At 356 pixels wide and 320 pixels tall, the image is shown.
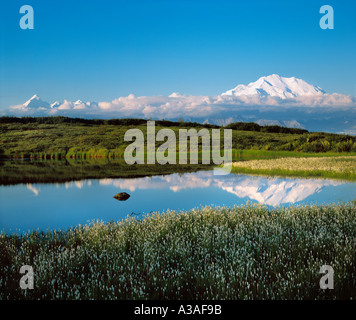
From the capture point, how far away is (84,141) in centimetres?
7419

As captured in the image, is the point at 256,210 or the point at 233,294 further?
the point at 256,210

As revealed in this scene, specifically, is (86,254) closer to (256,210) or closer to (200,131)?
(256,210)

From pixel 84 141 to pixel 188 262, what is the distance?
71745 millimetres

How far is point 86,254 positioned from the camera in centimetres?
825

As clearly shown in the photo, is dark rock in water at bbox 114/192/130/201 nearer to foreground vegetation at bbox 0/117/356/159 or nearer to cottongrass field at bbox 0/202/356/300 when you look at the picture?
cottongrass field at bbox 0/202/356/300

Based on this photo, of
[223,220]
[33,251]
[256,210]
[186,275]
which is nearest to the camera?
[186,275]

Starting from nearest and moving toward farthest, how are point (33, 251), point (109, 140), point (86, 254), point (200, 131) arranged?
1. point (86, 254)
2. point (33, 251)
3. point (109, 140)
4. point (200, 131)

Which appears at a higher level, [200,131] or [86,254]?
[200,131]

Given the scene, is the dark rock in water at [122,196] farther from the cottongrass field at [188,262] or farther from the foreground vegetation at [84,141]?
the foreground vegetation at [84,141]

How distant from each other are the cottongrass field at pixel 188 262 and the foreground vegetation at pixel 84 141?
46255 millimetres

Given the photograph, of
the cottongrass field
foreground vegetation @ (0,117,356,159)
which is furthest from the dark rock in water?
foreground vegetation @ (0,117,356,159)

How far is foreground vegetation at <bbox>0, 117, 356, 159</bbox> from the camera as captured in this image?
56.4m
